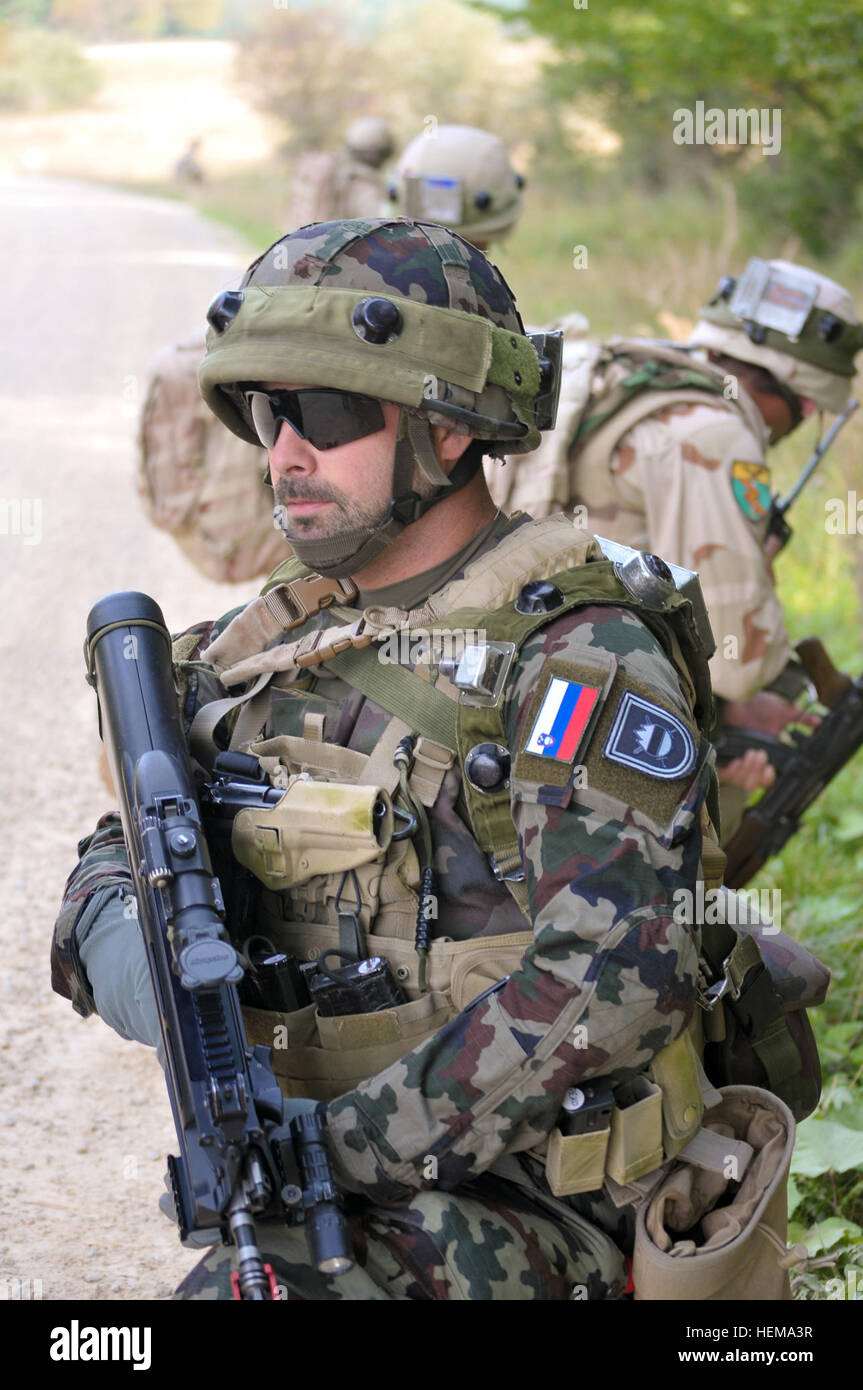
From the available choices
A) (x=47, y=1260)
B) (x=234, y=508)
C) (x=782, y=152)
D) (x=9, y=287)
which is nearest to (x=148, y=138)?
(x=9, y=287)

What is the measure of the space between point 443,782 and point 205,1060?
0.60 meters

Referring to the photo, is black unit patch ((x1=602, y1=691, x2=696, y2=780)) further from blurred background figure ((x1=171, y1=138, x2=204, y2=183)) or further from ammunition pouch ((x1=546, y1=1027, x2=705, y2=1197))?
blurred background figure ((x1=171, y1=138, x2=204, y2=183))

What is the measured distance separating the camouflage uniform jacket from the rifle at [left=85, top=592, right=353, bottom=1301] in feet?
0.38

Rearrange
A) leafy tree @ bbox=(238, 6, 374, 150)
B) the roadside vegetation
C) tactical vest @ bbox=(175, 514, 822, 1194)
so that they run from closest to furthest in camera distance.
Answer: tactical vest @ bbox=(175, 514, 822, 1194)
the roadside vegetation
leafy tree @ bbox=(238, 6, 374, 150)

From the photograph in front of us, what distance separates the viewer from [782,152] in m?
13.3

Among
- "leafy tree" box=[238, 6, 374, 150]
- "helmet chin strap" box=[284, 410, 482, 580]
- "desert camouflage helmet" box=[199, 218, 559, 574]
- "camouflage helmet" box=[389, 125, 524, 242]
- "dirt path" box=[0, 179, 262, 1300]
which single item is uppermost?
"leafy tree" box=[238, 6, 374, 150]

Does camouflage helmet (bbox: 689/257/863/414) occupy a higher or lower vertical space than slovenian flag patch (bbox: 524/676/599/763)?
higher

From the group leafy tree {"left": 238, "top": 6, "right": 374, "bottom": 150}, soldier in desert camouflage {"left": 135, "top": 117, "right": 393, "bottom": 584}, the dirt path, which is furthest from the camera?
leafy tree {"left": 238, "top": 6, "right": 374, "bottom": 150}

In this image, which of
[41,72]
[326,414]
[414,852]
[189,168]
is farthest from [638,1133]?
[41,72]

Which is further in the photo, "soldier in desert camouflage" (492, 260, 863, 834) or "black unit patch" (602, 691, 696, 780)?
"soldier in desert camouflage" (492, 260, 863, 834)

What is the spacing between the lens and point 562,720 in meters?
2.24

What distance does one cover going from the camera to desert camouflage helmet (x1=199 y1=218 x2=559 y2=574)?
8.13 ft

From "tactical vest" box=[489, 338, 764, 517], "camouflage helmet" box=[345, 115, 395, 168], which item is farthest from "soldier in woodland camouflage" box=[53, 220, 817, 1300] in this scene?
"camouflage helmet" box=[345, 115, 395, 168]
